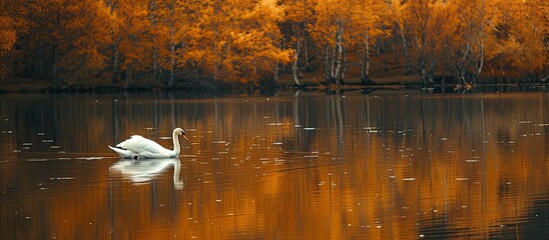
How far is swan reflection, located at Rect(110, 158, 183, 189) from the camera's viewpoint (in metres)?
22.2

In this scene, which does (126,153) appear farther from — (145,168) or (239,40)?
(239,40)

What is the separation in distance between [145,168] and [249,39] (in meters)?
55.4

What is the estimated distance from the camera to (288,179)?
70.3 feet

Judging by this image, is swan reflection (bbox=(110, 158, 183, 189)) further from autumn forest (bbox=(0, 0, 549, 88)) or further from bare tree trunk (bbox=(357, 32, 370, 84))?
bare tree trunk (bbox=(357, 32, 370, 84))

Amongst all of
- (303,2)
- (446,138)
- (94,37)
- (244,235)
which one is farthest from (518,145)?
(303,2)

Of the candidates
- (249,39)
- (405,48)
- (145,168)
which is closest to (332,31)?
(405,48)

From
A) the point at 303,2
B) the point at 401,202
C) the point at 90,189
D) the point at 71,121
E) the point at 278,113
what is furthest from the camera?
the point at 303,2

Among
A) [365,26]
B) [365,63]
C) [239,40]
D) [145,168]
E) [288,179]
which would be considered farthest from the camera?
[365,63]

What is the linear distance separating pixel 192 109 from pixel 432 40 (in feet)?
108

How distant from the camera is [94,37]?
76.4 m

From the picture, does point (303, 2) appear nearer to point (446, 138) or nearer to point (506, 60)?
point (506, 60)

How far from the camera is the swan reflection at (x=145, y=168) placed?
22.2 metres

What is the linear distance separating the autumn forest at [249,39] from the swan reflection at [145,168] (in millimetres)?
49394

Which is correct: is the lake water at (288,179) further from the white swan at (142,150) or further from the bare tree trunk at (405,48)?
the bare tree trunk at (405,48)
